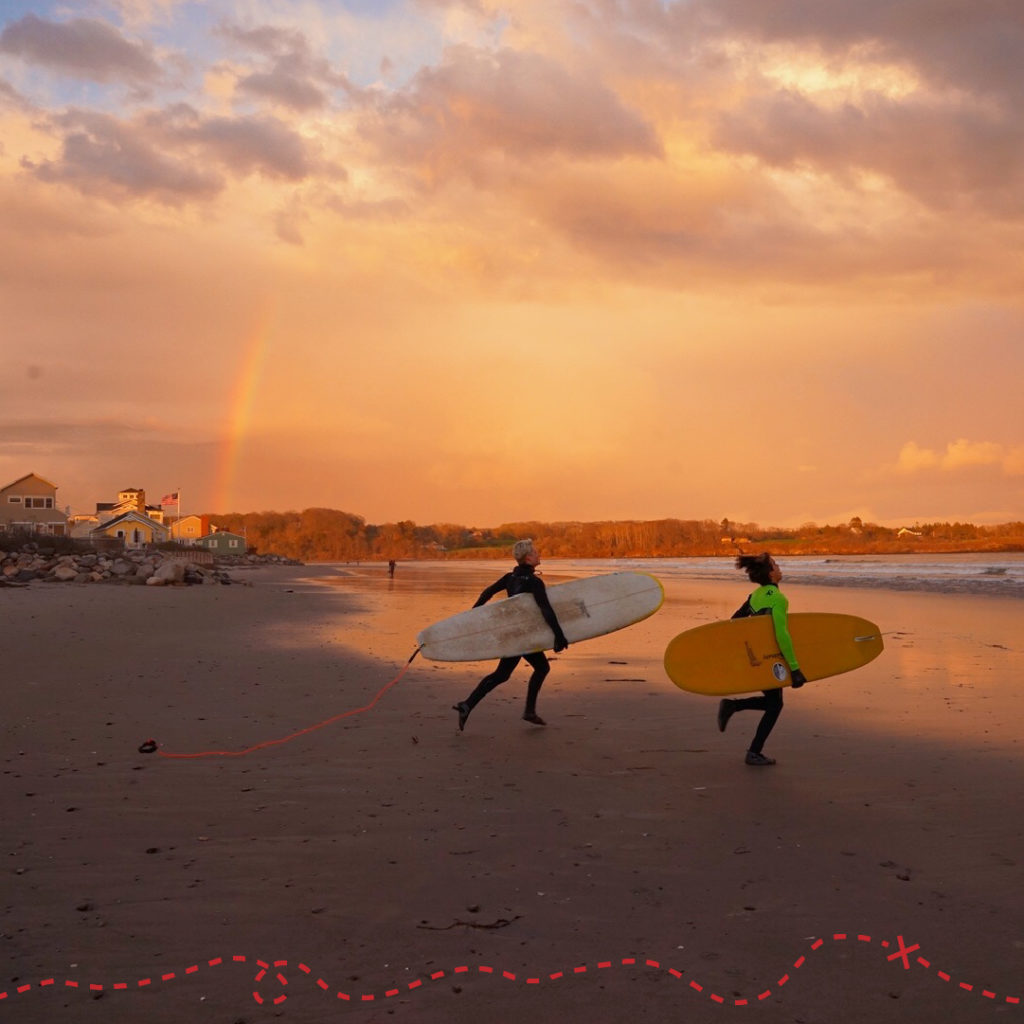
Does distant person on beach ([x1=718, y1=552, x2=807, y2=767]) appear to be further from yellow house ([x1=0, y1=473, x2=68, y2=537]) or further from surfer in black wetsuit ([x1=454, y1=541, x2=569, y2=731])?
yellow house ([x1=0, y1=473, x2=68, y2=537])

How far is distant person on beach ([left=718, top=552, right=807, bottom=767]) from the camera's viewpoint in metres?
6.55

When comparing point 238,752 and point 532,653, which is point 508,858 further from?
point 532,653

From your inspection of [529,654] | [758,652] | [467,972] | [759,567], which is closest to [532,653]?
[529,654]

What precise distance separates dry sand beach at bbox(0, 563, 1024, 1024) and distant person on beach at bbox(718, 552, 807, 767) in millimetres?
238

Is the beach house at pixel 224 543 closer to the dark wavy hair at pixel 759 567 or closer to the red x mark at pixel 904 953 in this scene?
the dark wavy hair at pixel 759 567

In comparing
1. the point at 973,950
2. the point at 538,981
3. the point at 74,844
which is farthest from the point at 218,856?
the point at 973,950

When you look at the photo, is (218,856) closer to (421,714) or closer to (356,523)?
(421,714)

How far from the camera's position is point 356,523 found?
164m

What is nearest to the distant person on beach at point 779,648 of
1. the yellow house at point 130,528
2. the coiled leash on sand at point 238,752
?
the coiled leash on sand at point 238,752

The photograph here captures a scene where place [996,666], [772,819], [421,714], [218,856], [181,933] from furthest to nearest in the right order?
[996,666] → [421,714] → [772,819] → [218,856] → [181,933]

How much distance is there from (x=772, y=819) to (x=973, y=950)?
68.1 inches

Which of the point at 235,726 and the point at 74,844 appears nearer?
the point at 74,844

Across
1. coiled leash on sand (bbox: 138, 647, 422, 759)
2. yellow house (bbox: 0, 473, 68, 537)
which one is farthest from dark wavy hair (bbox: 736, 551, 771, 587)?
yellow house (bbox: 0, 473, 68, 537)

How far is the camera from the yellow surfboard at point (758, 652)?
7441 mm
